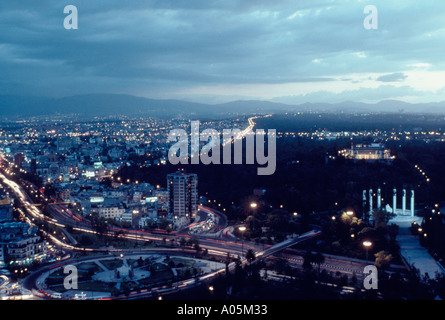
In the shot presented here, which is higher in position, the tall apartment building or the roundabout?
the tall apartment building

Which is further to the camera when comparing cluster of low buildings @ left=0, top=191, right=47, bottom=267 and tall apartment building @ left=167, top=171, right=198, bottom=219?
tall apartment building @ left=167, top=171, right=198, bottom=219

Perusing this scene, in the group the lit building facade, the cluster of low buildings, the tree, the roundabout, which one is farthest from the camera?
the lit building facade

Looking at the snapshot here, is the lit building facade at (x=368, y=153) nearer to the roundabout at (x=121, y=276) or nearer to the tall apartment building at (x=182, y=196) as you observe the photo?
the tall apartment building at (x=182, y=196)

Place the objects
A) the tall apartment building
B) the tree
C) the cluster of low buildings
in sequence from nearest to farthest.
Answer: the tree → the cluster of low buildings → the tall apartment building

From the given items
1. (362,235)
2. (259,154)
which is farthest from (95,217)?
(259,154)

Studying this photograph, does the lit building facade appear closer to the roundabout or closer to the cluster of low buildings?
the roundabout

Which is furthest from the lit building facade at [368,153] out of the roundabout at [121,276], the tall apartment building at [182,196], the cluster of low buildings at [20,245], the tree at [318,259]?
the cluster of low buildings at [20,245]

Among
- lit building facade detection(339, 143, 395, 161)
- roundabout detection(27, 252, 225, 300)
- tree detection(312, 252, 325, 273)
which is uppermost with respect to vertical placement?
lit building facade detection(339, 143, 395, 161)

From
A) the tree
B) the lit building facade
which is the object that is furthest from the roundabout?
the lit building facade
